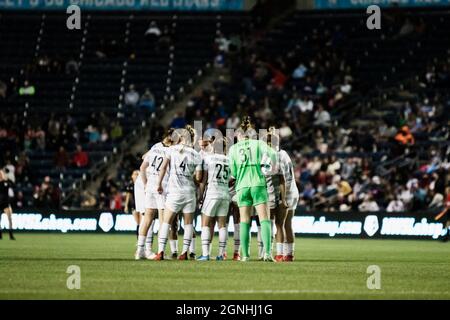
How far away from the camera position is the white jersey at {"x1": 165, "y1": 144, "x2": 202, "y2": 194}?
71.6 feet

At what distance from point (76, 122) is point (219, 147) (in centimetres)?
2428

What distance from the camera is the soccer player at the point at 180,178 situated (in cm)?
2173

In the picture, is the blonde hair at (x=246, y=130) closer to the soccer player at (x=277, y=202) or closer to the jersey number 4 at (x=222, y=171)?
the soccer player at (x=277, y=202)

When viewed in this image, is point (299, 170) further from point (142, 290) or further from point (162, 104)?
point (142, 290)

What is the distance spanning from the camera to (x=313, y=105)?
44.4 meters

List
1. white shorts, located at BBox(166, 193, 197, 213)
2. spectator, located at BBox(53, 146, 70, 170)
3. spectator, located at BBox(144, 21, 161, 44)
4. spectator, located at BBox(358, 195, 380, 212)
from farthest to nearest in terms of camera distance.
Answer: spectator, located at BBox(144, 21, 161, 44)
spectator, located at BBox(53, 146, 70, 170)
spectator, located at BBox(358, 195, 380, 212)
white shorts, located at BBox(166, 193, 197, 213)

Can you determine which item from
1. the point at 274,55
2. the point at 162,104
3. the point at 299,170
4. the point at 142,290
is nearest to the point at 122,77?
the point at 162,104

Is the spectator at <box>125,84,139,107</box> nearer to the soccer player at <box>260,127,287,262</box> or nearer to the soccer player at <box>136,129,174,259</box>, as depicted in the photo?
the soccer player at <box>136,129,174,259</box>

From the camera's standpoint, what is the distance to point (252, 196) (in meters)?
21.1

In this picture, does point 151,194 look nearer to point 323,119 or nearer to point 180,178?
point 180,178

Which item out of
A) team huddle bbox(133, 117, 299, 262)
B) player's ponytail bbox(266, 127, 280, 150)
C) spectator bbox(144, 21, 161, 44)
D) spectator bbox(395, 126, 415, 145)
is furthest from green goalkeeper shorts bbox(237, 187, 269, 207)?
spectator bbox(144, 21, 161, 44)

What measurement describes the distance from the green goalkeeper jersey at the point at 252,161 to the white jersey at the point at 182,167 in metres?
0.97

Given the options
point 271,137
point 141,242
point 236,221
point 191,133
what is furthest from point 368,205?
point 271,137

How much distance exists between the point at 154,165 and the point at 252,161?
2.22 metres
